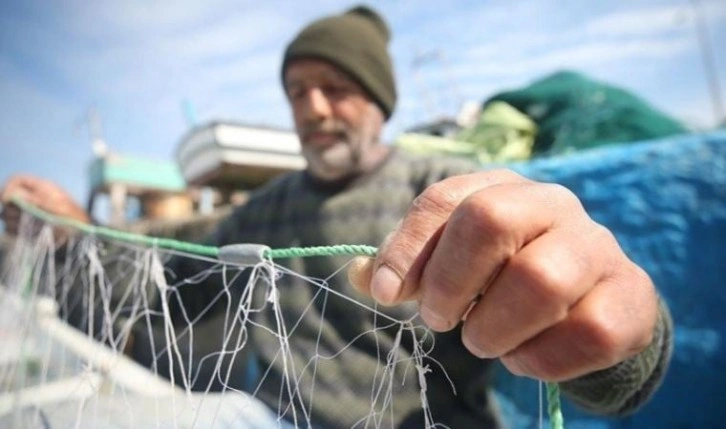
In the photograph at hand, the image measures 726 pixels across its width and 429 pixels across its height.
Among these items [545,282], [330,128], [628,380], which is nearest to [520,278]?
[545,282]

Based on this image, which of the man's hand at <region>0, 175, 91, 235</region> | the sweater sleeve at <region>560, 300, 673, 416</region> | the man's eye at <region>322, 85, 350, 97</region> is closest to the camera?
the sweater sleeve at <region>560, 300, 673, 416</region>

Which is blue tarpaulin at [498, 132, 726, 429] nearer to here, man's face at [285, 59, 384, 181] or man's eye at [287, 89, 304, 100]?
man's face at [285, 59, 384, 181]

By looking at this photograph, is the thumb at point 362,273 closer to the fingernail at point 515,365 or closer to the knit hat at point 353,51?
the fingernail at point 515,365

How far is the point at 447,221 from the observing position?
1.02ft

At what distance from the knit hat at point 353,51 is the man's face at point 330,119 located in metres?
0.03

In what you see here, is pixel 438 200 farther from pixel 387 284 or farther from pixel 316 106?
pixel 316 106

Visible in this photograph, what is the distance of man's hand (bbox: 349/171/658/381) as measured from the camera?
0.28 metres

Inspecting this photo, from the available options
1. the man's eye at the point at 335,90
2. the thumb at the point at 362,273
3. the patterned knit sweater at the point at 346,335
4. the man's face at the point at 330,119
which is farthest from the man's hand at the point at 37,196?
the thumb at the point at 362,273

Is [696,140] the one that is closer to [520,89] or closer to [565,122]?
[565,122]

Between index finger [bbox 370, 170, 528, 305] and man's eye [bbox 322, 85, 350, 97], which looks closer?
index finger [bbox 370, 170, 528, 305]

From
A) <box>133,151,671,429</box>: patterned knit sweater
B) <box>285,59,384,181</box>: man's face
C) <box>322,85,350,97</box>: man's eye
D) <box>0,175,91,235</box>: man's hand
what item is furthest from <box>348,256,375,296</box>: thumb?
<box>0,175,91,235</box>: man's hand

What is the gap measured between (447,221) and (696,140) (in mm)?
1309

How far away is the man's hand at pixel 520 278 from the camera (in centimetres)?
28

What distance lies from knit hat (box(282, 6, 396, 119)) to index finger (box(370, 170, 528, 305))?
39.1 inches
